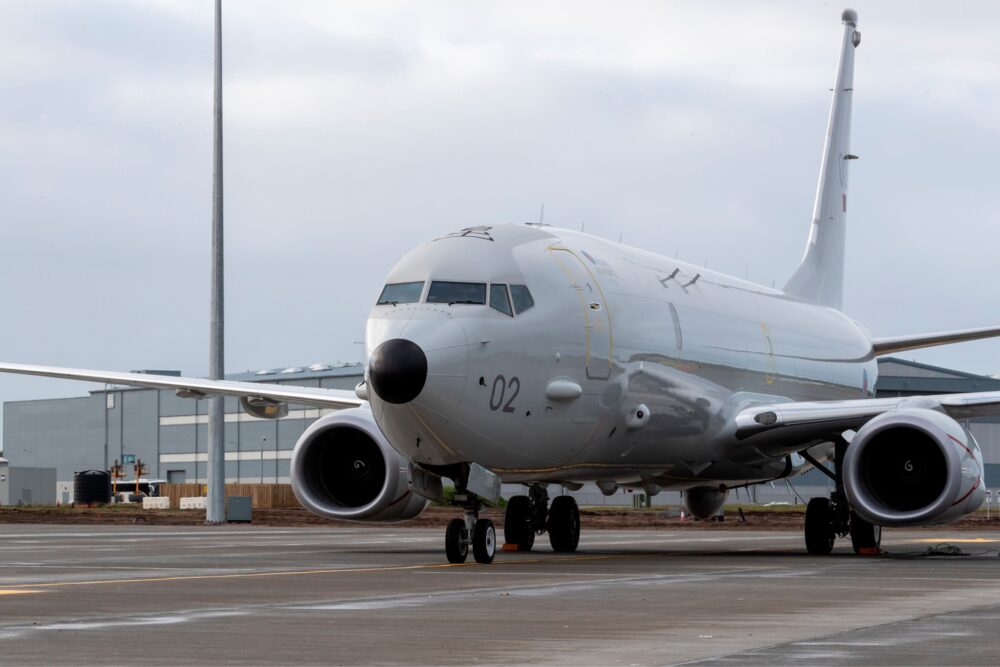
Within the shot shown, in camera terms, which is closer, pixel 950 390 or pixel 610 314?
pixel 610 314

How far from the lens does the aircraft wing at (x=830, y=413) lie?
73.4ft

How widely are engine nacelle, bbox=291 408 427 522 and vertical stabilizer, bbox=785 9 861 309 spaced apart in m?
12.4

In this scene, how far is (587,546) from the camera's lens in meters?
26.3

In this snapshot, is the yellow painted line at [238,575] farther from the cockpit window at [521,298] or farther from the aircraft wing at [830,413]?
the aircraft wing at [830,413]

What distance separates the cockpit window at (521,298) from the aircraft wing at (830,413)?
5250 millimetres

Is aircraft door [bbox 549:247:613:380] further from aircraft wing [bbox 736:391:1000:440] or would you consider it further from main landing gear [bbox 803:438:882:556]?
main landing gear [bbox 803:438:882:556]

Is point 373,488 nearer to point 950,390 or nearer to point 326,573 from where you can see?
point 326,573

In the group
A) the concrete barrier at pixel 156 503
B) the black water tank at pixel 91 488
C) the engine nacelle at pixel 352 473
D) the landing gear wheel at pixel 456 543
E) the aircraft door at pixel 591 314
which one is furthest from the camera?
the black water tank at pixel 91 488

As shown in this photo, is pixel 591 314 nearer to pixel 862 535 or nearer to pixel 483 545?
pixel 483 545

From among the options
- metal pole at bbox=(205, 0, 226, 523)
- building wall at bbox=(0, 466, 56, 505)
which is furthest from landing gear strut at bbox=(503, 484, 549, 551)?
building wall at bbox=(0, 466, 56, 505)

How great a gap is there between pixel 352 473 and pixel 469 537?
3997 mm

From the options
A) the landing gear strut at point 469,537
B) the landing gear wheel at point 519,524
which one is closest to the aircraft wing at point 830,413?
the landing gear wheel at point 519,524

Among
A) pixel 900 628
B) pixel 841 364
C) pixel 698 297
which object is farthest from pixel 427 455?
pixel 841 364

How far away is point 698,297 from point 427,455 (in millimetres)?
7179
